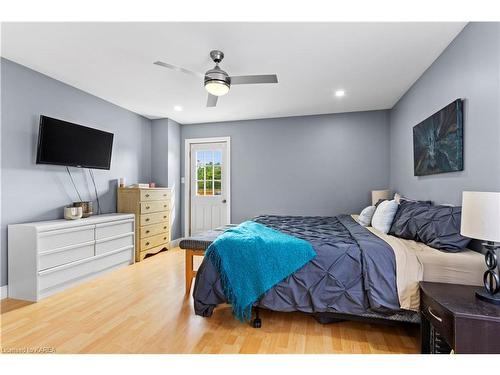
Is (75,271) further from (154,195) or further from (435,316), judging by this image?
(435,316)

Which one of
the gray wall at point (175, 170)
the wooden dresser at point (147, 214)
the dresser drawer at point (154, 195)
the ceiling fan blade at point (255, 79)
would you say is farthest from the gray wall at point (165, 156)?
the ceiling fan blade at point (255, 79)

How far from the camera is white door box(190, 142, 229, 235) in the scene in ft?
16.4

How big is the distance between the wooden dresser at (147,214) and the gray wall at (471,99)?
3.89 m

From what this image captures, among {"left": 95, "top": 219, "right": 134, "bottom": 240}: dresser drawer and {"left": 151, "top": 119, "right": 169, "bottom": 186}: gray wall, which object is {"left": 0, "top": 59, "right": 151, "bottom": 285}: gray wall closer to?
{"left": 95, "top": 219, "right": 134, "bottom": 240}: dresser drawer

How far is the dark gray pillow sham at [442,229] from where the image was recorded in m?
1.85

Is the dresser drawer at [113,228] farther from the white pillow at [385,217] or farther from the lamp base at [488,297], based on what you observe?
the lamp base at [488,297]

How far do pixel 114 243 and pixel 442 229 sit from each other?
12.3 feet

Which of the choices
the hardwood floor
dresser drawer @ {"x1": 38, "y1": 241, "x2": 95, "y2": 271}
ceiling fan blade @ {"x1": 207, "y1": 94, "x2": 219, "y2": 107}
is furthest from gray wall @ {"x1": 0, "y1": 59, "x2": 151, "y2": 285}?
ceiling fan blade @ {"x1": 207, "y1": 94, "x2": 219, "y2": 107}

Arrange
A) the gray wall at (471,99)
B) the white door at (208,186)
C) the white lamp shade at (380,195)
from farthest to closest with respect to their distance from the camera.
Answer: the white door at (208,186) → the white lamp shade at (380,195) → the gray wall at (471,99)

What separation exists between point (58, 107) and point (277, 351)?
11.9 ft

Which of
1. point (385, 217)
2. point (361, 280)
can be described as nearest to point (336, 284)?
point (361, 280)
